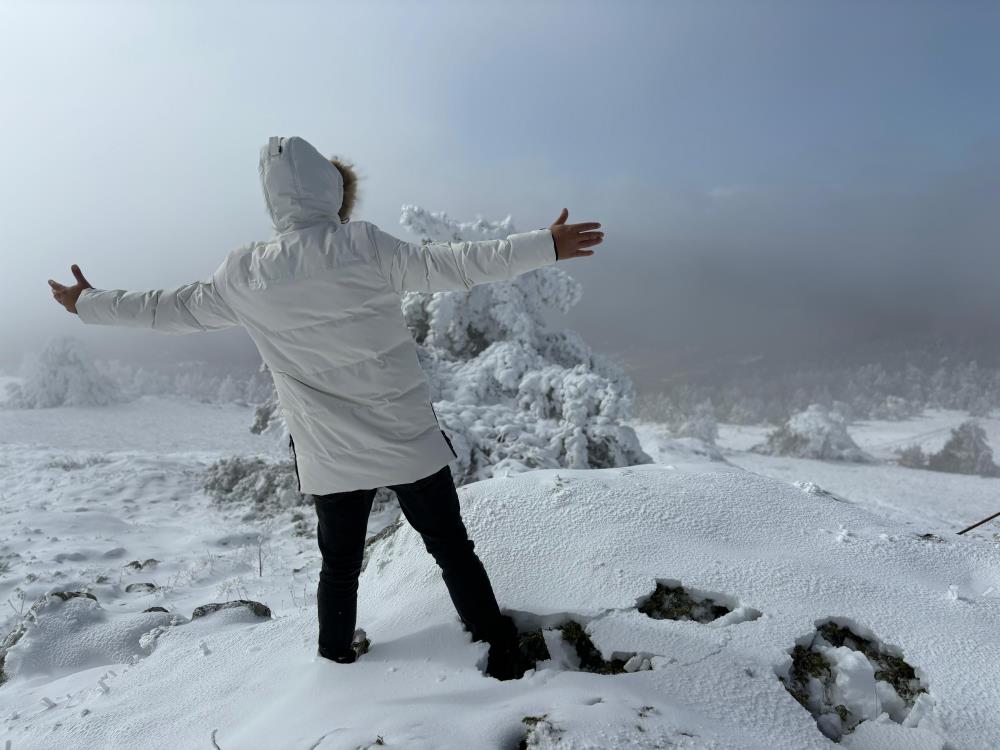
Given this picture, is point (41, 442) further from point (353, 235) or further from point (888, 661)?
point (888, 661)

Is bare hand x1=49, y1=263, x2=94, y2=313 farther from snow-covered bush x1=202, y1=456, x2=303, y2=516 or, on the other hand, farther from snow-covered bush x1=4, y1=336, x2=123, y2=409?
snow-covered bush x1=4, y1=336, x2=123, y2=409

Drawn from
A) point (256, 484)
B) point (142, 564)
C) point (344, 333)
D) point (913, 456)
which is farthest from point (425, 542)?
point (913, 456)

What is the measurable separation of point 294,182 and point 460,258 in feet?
2.19

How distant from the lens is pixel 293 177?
1932mm

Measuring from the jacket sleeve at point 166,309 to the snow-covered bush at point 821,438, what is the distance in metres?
21.2

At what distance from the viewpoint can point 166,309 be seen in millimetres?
2111

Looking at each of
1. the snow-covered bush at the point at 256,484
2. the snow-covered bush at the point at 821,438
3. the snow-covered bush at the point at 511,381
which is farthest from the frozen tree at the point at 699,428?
the snow-covered bush at the point at 256,484

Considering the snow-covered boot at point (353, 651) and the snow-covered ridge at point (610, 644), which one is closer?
the snow-covered ridge at point (610, 644)

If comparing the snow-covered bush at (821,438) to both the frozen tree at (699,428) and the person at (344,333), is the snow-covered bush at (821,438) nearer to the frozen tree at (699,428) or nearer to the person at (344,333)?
the frozen tree at (699,428)

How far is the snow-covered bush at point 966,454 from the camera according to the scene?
24175mm

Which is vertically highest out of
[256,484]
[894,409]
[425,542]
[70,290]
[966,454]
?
[70,290]

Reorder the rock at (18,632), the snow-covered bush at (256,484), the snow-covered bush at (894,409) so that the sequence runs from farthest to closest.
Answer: the snow-covered bush at (894,409)
the snow-covered bush at (256,484)
the rock at (18,632)

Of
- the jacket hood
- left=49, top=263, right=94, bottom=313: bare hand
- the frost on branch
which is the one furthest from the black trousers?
the frost on branch

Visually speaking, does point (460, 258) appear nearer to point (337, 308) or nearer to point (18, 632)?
point (337, 308)
